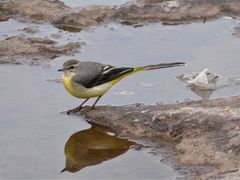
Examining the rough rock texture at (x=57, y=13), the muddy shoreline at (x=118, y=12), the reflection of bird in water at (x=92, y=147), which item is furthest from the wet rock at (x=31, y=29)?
the reflection of bird in water at (x=92, y=147)

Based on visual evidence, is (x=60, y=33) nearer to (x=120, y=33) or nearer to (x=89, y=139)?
(x=120, y=33)

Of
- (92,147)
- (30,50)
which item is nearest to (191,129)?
(92,147)

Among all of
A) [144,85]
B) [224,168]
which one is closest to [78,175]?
[224,168]

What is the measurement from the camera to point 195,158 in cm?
753

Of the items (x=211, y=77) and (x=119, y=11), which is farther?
(x=119, y=11)

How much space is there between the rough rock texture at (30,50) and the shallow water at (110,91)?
211 millimetres

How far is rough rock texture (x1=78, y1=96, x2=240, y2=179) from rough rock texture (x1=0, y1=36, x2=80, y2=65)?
6.63 feet

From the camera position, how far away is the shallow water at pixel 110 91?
755cm

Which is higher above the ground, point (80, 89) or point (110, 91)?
point (80, 89)

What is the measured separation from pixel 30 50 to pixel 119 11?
6.74 ft

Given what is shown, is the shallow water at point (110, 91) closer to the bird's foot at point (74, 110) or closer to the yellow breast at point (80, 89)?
the bird's foot at point (74, 110)

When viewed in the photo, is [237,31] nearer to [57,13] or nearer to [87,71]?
[57,13]

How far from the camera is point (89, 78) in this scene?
9.06 meters

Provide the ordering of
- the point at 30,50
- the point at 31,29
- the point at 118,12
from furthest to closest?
the point at 118,12
the point at 31,29
the point at 30,50
